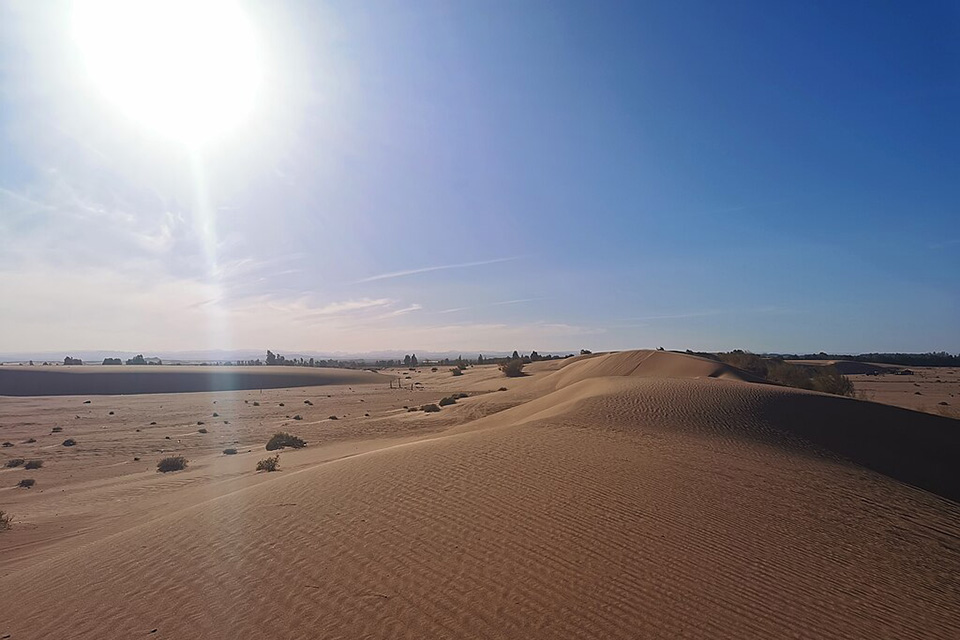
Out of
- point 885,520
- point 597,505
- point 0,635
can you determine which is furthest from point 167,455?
point 885,520

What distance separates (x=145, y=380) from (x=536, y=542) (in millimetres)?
67855

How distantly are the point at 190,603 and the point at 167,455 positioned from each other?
58.6 feet

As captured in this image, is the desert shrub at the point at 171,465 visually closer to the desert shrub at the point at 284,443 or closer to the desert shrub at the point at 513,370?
the desert shrub at the point at 284,443

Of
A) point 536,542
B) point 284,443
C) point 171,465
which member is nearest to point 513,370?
point 284,443

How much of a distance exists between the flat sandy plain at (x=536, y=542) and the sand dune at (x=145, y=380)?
50.3m

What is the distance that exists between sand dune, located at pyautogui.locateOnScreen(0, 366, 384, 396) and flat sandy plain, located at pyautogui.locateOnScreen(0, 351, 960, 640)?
50277 millimetres

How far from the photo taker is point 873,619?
5.43 m

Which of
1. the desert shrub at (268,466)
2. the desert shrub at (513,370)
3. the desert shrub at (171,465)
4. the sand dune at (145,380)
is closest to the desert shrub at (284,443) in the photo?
the desert shrub at (171,465)

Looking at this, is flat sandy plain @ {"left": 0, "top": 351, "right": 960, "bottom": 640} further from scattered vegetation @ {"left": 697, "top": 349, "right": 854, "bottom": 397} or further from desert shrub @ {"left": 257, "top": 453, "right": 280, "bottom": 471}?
scattered vegetation @ {"left": 697, "top": 349, "right": 854, "bottom": 397}

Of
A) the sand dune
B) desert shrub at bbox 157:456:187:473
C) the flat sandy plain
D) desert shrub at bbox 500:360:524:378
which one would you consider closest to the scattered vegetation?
the flat sandy plain

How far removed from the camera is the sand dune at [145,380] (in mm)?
57938

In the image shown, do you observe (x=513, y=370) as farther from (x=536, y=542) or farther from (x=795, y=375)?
(x=536, y=542)

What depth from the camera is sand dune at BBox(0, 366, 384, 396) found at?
57938mm

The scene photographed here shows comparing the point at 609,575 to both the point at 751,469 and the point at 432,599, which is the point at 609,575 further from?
the point at 751,469
